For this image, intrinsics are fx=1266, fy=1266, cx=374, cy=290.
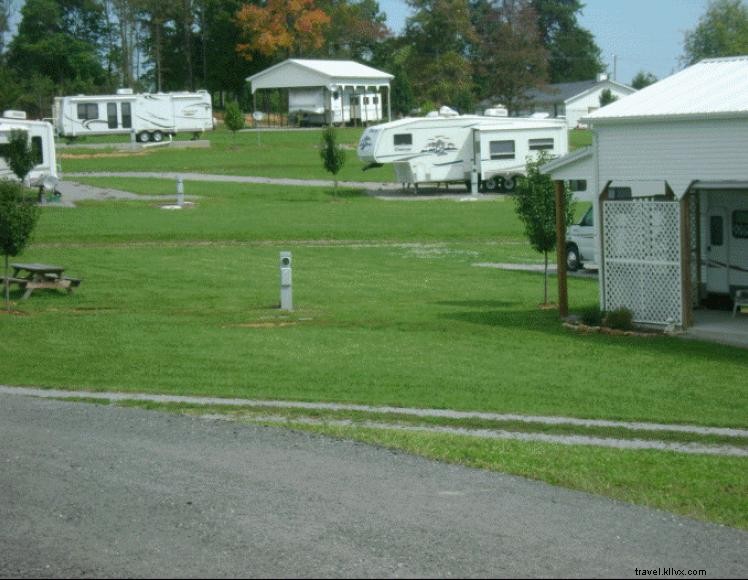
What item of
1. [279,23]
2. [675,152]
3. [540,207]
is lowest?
[540,207]

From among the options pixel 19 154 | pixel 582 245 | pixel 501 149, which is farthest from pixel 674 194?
pixel 501 149

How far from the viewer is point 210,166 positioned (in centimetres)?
5991

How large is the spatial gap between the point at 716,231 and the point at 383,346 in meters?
7.17

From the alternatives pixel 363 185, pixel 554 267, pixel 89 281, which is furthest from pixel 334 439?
pixel 363 185

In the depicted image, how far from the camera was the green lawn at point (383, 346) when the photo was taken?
39.0 ft

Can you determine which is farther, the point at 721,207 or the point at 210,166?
the point at 210,166

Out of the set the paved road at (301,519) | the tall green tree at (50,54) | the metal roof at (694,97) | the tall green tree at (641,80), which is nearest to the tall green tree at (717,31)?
the tall green tree at (641,80)

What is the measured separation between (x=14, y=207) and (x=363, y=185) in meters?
33.4

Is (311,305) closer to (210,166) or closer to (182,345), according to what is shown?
(182,345)

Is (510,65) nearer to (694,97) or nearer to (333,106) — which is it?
(333,106)

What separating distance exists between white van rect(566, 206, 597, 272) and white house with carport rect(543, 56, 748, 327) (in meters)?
6.68

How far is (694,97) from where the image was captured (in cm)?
2150

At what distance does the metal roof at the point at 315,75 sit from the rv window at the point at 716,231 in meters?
55.8

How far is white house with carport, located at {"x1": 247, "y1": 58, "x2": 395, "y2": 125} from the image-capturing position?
256 ft
